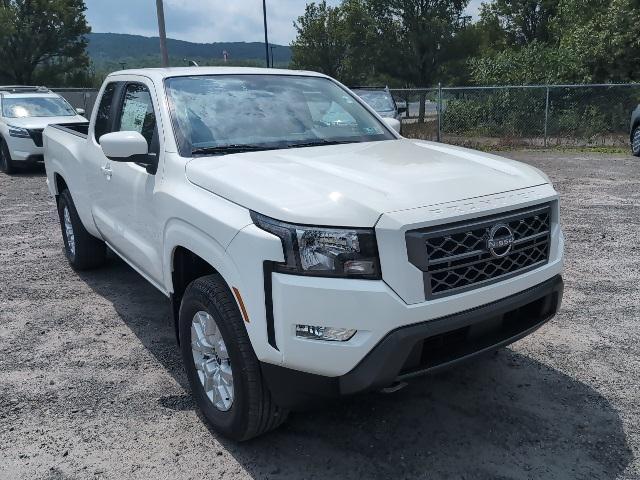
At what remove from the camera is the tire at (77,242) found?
5746 millimetres

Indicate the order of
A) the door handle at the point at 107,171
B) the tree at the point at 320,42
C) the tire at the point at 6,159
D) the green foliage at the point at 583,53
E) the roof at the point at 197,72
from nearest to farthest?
the roof at the point at 197,72
the door handle at the point at 107,171
the tire at the point at 6,159
the green foliage at the point at 583,53
the tree at the point at 320,42

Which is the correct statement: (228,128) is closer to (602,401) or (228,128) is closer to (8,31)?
(602,401)

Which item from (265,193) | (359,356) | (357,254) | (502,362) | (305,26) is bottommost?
(502,362)

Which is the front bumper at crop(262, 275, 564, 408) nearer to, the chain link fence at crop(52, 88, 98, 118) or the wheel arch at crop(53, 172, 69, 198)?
the wheel arch at crop(53, 172, 69, 198)

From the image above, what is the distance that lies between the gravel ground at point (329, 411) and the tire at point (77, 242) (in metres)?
0.60

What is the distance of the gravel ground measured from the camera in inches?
118

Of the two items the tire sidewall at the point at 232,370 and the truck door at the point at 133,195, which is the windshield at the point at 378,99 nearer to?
the truck door at the point at 133,195

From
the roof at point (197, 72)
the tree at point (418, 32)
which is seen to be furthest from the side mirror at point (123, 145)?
the tree at point (418, 32)

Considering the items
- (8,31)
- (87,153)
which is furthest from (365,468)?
(8,31)

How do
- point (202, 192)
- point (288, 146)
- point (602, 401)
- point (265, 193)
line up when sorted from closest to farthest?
point (265, 193) → point (202, 192) → point (602, 401) → point (288, 146)

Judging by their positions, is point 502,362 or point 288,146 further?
point 502,362

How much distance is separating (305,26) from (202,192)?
3746cm

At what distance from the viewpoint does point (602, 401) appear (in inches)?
137

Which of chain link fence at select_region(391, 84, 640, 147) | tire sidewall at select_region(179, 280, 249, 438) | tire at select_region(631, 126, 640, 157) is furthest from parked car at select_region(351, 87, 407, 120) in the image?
A: tire sidewall at select_region(179, 280, 249, 438)
